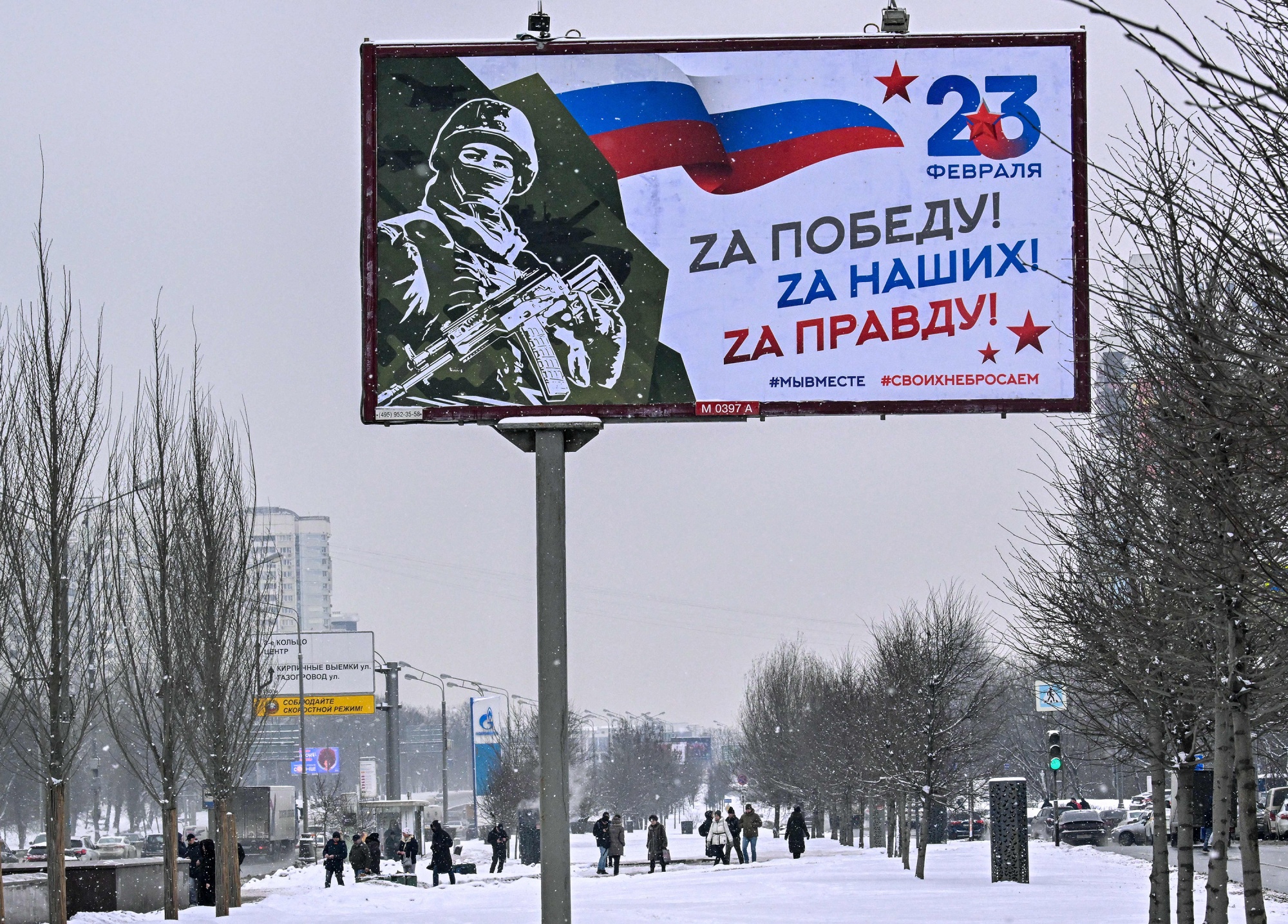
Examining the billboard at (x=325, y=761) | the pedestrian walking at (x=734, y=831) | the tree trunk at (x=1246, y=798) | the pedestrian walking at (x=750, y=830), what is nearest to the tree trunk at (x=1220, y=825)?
the tree trunk at (x=1246, y=798)

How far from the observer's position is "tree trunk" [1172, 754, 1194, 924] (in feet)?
45.9

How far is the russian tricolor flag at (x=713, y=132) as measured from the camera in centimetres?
1375

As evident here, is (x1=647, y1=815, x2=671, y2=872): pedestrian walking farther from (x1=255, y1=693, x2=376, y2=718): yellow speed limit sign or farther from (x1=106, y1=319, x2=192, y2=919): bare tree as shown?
(x1=255, y1=693, x2=376, y2=718): yellow speed limit sign

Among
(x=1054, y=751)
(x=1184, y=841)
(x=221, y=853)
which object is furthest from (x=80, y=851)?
(x=1184, y=841)

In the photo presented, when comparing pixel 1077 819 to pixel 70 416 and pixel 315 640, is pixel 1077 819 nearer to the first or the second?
pixel 315 640

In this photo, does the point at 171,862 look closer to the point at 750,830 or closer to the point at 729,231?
the point at 729,231

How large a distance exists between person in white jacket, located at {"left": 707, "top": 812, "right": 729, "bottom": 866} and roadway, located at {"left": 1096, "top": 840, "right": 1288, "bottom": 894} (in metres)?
9.85

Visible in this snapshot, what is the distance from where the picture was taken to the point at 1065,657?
1694cm

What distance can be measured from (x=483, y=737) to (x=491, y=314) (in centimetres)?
5052

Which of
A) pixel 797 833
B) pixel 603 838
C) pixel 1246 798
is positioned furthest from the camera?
pixel 797 833

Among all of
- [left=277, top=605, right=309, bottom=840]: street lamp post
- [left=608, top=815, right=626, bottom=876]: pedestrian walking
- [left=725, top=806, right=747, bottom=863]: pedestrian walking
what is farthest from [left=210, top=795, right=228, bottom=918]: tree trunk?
[left=277, top=605, right=309, bottom=840]: street lamp post

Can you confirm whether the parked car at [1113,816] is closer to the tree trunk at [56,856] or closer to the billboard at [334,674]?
the billboard at [334,674]

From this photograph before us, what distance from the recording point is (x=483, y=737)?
62406 mm

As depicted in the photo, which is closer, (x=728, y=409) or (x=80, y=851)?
(x=728, y=409)
